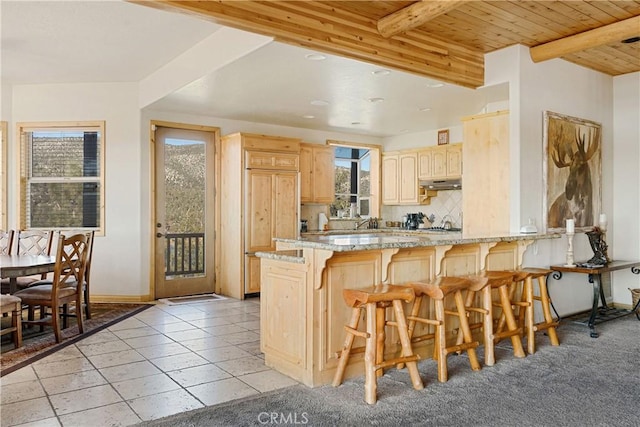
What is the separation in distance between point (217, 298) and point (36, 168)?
9.40 feet

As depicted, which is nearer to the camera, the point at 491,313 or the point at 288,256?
the point at 288,256

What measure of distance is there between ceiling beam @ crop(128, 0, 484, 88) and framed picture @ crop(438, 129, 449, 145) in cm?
245

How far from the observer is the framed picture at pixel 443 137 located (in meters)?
7.31

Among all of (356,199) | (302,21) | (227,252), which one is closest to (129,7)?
(302,21)

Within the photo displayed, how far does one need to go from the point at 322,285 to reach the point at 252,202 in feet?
11.0

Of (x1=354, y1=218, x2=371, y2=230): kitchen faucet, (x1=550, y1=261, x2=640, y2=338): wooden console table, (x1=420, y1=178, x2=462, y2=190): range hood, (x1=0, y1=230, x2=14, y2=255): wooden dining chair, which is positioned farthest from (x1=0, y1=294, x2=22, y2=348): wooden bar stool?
(x1=420, y1=178, x2=462, y2=190): range hood

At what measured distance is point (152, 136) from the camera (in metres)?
6.14

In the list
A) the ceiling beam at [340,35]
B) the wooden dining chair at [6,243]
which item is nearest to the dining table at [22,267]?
the wooden dining chair at [6,243]

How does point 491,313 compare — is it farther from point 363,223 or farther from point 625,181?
point 363,223

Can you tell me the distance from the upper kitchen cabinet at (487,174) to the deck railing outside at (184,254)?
357 centimetres

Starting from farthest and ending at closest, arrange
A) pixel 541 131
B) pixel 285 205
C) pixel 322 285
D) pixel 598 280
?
pixel 285 205
pixel 541 131
pixel 598 280
pixel 322 285

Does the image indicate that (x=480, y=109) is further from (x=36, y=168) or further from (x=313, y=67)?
(x=36, y=168)

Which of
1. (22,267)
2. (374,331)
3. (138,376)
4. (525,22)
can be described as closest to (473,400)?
→ (374,331)

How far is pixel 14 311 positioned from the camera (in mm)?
3861
